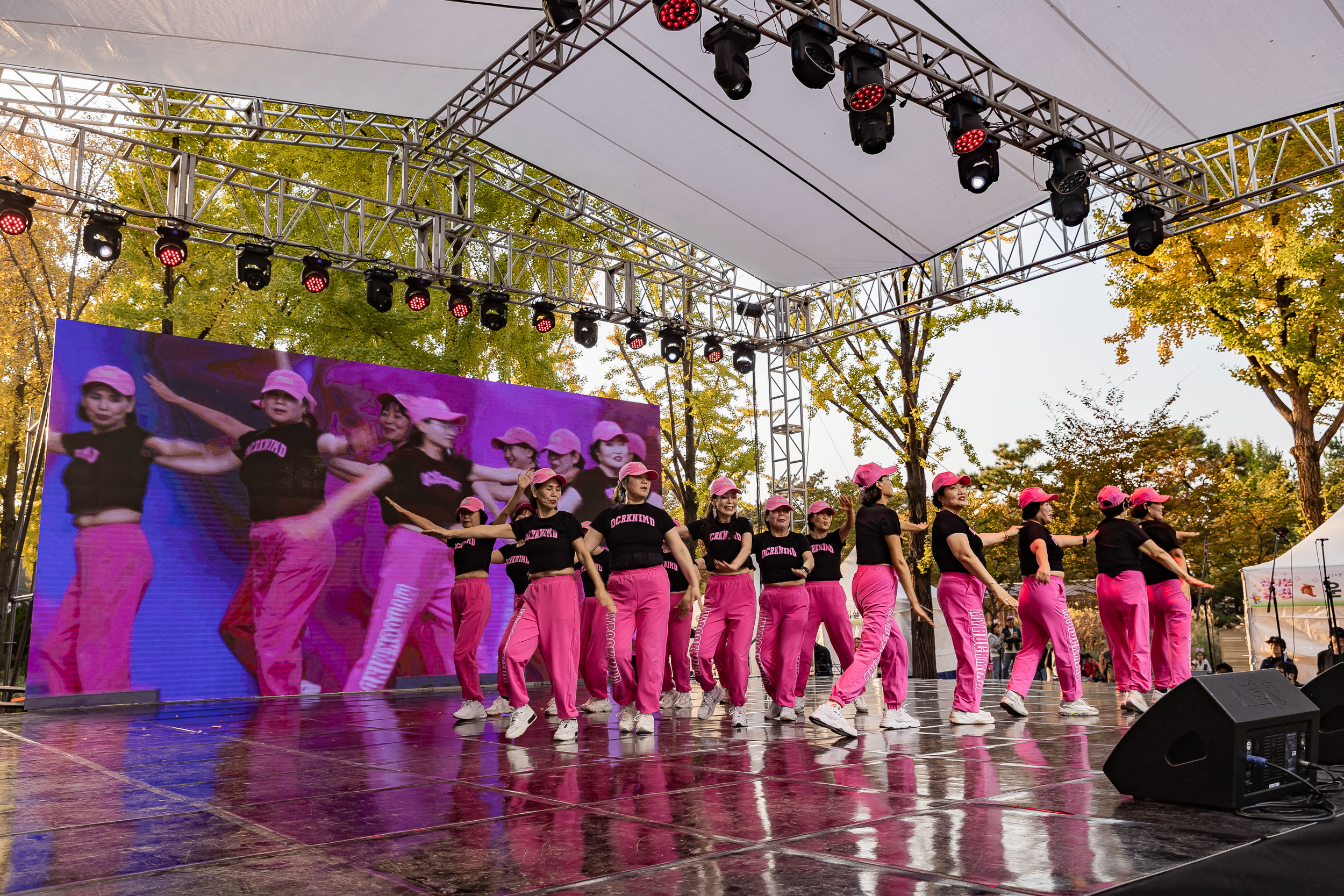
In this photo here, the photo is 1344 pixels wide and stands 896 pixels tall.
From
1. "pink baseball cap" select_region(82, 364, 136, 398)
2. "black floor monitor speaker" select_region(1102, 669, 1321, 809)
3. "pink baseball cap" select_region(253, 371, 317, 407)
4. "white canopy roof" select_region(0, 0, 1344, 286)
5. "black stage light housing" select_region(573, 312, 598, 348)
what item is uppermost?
"white canopy roof" select_region(0, 0, 1344, 286)

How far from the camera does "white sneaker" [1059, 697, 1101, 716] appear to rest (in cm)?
768

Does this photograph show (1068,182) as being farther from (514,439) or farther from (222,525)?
(222,525)

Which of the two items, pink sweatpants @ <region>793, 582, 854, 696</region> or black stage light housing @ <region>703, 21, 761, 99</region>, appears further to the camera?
black stage light housing @ <region>703, 21, 761, 99</region>

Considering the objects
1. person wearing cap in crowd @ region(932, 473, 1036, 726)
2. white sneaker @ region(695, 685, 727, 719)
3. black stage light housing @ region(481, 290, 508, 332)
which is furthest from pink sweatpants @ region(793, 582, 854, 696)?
black stage light housing @ region(481, 290, 508, 332)

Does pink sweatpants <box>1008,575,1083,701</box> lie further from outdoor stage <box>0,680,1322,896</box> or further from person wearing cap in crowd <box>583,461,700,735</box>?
person wearing cap in crowd <box>583,461,700,735</box>

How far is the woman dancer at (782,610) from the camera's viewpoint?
769 centimetres

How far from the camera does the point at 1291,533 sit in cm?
2480

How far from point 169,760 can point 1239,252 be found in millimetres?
18297

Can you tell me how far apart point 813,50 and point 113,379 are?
935 cm

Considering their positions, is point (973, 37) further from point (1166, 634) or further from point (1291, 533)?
point (1291, 533)

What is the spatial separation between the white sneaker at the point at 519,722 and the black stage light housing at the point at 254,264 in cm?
757

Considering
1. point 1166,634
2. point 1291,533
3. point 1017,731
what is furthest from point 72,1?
point 1291,533

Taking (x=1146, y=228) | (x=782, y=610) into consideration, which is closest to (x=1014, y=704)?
(x=782, y=610)

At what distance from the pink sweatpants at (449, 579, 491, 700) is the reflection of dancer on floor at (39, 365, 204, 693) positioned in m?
5.51
